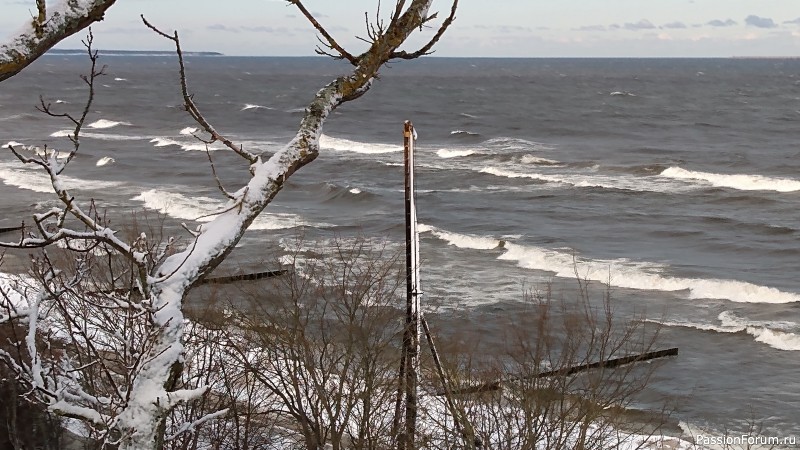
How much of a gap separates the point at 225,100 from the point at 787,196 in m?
88.9

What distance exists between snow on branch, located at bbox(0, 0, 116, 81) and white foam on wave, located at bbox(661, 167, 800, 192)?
48584 millimetres

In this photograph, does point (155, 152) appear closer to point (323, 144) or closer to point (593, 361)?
point (323, 144)

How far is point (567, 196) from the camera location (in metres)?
46.2

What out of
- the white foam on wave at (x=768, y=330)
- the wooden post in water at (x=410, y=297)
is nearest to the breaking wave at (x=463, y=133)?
the white foam on wave at (x=768, y=330)

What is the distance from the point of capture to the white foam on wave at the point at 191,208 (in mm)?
37844

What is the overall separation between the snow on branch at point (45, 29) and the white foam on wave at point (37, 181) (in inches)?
1737

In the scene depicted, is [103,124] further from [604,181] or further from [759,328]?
[759,328]

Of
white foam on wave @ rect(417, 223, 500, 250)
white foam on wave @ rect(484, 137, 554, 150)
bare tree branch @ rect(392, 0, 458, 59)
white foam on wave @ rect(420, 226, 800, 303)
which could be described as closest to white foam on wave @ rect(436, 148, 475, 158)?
white foam on wave @ rect(484, 137, 554, 150)

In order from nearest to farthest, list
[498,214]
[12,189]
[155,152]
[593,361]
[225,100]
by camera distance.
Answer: [593,361] < [498,214] < [12,189] < [155,152] < [225,100]

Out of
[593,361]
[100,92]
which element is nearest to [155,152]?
[593,361]

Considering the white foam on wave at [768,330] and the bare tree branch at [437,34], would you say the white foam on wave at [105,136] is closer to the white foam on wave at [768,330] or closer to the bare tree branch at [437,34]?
the white foam on wave at [768,330]

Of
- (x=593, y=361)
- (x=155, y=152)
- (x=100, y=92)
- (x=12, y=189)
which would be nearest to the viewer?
(x=593, y=361)

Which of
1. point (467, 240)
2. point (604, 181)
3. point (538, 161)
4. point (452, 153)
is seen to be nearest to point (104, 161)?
point (452, 153)

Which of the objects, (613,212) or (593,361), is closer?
(593,361)
